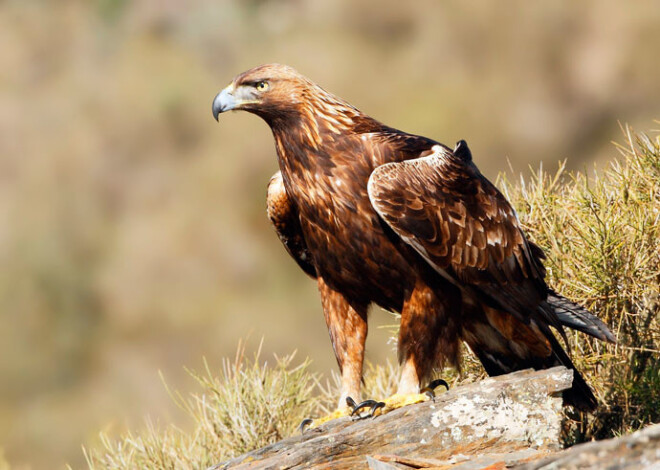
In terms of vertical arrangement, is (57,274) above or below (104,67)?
below

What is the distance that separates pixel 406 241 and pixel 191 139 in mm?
21123

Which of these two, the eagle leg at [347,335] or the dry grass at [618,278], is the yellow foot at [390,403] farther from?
the dry grass at [618,278]

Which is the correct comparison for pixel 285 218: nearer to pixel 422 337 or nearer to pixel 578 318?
pixel 422 337

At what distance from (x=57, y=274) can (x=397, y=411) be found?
1935 cm

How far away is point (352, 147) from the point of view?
12.8ft

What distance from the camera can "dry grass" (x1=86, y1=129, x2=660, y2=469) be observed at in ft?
14.3

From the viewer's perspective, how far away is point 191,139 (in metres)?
24.2

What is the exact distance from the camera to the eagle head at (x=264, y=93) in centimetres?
399

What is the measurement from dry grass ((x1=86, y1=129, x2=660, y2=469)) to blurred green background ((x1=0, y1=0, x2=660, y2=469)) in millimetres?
12983

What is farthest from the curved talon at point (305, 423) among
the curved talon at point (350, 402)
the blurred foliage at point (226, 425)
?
the blurred foliage at point (226, 425)

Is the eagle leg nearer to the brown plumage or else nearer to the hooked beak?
the brown plumage

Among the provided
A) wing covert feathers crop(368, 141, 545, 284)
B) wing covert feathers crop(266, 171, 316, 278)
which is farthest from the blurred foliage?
wing covert feathers crop(368, 141, 545, 284)

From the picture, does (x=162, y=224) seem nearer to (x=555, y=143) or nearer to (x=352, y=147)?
(x=555, y=143)

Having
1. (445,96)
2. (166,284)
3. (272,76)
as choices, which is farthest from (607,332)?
(445,96)
